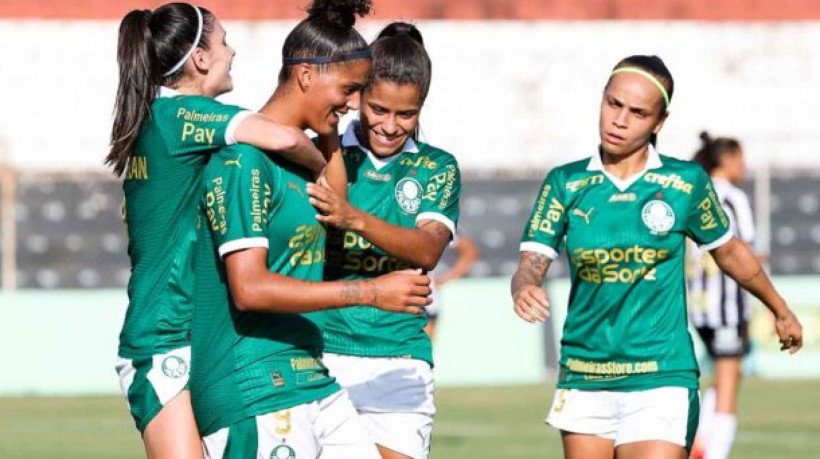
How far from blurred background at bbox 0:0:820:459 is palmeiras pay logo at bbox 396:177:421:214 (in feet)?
27.3

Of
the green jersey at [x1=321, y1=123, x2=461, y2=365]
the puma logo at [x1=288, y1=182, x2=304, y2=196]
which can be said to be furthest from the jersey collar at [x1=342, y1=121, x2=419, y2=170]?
the puma logo at [x1=288, y1=182, x2=304, y2=196]

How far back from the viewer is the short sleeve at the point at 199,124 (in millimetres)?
4867

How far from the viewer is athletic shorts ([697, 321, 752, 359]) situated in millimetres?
10914

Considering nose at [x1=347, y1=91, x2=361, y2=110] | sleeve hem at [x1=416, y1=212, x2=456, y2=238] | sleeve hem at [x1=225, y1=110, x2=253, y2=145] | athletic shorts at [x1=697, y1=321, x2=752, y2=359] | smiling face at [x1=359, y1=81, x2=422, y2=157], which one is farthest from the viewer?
athletic shorts at [x1=697, y1=321, x2=752, y2=359]

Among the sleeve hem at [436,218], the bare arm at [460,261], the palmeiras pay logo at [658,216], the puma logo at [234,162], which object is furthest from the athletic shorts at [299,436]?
the bare arm at [460,261]

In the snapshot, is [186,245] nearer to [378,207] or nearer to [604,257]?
[378,207]

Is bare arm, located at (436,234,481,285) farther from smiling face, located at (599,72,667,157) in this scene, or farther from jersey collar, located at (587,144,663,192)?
smiling face, located at (599,72,667,157)

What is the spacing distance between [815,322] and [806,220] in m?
2.48

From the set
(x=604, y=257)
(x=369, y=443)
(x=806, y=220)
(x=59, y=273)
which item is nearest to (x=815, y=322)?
(x=806, y=220)

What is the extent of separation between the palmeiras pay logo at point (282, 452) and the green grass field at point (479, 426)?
6624mm

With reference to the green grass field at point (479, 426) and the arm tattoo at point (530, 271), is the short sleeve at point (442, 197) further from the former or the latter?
the green grass field at point (479, 426)

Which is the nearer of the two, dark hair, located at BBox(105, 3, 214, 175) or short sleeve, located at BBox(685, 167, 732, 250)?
dark hair, located at BBox(105, 3, 214, 175)

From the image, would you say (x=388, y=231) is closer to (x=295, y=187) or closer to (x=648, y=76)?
(x=295, y=187)

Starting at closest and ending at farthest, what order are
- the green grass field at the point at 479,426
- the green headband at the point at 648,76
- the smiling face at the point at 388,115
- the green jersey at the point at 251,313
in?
1. the green jersey at the point at 251,313
2. the smiling face at the point at 388,115
3. the green headband at the point at 648,76
4. the green grass field at the point at 479,426
